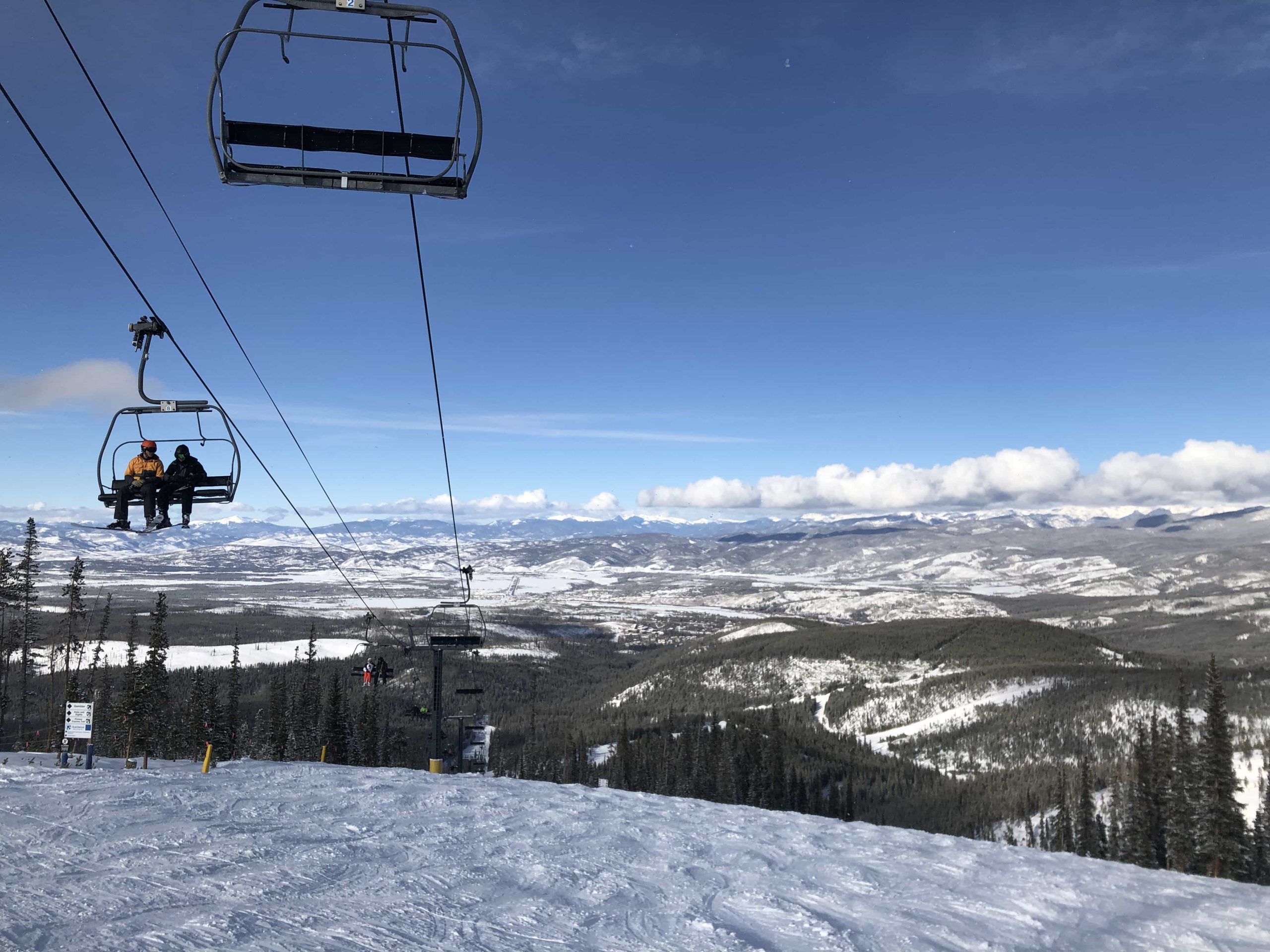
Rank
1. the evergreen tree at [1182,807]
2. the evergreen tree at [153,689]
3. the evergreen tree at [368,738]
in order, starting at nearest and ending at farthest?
1. the evergreen tree at [153,689]
2. the evergreen tree at [1182,807]
3. the evergreen tree at [368,738]

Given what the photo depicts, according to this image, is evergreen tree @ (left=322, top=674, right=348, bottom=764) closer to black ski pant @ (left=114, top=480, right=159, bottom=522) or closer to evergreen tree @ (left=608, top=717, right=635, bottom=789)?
evergreen tree @ (left=608, top=717, right=635, bottom=789)

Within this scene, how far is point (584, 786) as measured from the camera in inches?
966

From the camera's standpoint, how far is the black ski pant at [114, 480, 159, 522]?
13.7m

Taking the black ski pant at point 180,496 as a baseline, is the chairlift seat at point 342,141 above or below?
above

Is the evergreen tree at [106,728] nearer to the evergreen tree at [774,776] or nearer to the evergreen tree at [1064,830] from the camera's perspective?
the evergreen tree at [774,776]

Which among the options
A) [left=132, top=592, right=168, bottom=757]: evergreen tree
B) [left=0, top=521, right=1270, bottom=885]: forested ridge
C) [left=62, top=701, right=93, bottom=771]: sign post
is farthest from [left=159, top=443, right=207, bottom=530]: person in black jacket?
[left=132, top=592, right=168, bottom=757]: evergreen tree

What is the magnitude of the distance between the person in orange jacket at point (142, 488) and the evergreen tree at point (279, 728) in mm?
59882

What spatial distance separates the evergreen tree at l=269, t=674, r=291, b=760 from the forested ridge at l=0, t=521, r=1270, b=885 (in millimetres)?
176

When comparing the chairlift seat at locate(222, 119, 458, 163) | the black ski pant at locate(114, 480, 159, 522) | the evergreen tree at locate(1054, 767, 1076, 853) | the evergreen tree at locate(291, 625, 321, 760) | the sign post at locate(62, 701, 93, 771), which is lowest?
the evergreen tree at locate(1054, 767, 1076, 853)

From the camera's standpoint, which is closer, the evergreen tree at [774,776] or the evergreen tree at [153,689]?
the evergreen tree at [153,689]

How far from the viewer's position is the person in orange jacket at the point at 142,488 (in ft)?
44.9

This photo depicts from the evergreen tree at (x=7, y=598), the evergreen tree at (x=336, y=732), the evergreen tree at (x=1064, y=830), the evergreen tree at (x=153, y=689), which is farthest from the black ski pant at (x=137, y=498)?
the evergreen tree at (x=1064, y=830)

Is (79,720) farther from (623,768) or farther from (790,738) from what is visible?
(790,738)

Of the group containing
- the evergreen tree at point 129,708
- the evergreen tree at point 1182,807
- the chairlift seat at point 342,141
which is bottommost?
the evergreen tree at point 1182,807
